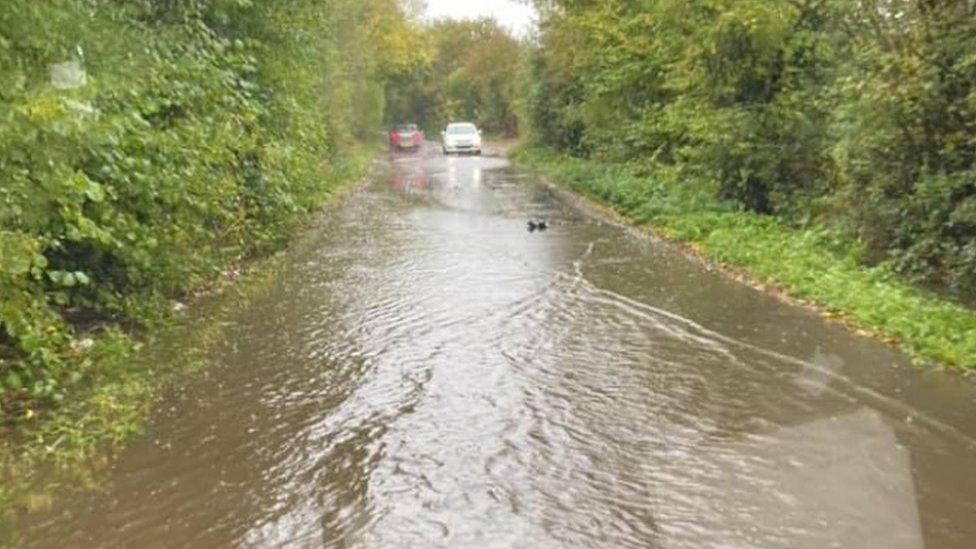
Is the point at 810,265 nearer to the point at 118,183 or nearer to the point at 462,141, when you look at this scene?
the point at 118,183

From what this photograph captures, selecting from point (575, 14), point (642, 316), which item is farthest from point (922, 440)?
point (575, 14)

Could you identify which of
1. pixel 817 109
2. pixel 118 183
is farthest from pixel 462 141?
pixel 118 183

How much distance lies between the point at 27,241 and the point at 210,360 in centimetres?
231

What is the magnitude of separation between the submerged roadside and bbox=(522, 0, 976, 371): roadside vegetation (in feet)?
19.7

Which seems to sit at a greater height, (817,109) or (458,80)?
(817,109)

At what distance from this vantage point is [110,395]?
20.6 feet

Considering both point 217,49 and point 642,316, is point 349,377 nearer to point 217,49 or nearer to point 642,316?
point 642,316

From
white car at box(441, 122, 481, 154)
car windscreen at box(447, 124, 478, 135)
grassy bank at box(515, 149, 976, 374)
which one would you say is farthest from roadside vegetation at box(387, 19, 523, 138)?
grassy bank at box(515, 149, 976, 374)

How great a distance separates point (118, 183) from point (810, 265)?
7.46 meters

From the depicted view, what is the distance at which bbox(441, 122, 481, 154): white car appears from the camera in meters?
43.1

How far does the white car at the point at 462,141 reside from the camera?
4312 cm

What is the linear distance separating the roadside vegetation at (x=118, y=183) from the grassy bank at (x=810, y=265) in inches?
239

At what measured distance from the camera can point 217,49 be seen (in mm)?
9781

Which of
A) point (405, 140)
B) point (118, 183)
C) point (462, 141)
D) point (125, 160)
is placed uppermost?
point (125, 160)
